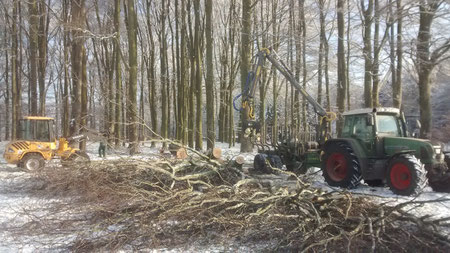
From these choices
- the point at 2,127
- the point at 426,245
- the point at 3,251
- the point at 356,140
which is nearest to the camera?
the point at 426,245

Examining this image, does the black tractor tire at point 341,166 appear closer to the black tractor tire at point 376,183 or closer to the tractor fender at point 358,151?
the tractor fender at point 358,151

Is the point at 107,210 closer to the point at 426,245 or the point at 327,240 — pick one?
the point at 327,240

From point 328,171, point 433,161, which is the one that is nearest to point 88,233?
point 328,171

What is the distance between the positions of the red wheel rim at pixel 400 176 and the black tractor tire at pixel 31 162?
10.3 m

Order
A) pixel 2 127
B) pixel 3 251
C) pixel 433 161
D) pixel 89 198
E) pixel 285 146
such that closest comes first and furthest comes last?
1. pixel 3 251
2. pixel 89 198
3. pixel 433 161
4. pixel 285 146
5. pixel 2 127

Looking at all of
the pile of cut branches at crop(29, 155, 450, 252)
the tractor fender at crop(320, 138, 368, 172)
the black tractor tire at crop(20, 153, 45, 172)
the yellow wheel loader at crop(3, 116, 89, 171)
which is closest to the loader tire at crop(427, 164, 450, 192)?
the tractor fender at crop(320, 138, 368, 172)

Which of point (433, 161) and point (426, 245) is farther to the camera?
point (433, 161)

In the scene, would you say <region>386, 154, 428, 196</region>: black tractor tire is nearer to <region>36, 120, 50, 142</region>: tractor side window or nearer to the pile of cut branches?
the pile of cut branches

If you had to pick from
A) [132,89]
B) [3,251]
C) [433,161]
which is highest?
[132,89]

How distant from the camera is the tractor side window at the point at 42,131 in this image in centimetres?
1215

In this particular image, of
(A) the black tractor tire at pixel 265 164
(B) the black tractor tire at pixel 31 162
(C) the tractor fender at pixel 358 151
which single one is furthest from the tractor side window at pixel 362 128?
(B) the black tractor tire at pixel 31 162

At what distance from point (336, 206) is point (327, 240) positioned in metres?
1.16

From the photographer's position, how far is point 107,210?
5062 mm

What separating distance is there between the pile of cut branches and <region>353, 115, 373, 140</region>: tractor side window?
3.25 m
